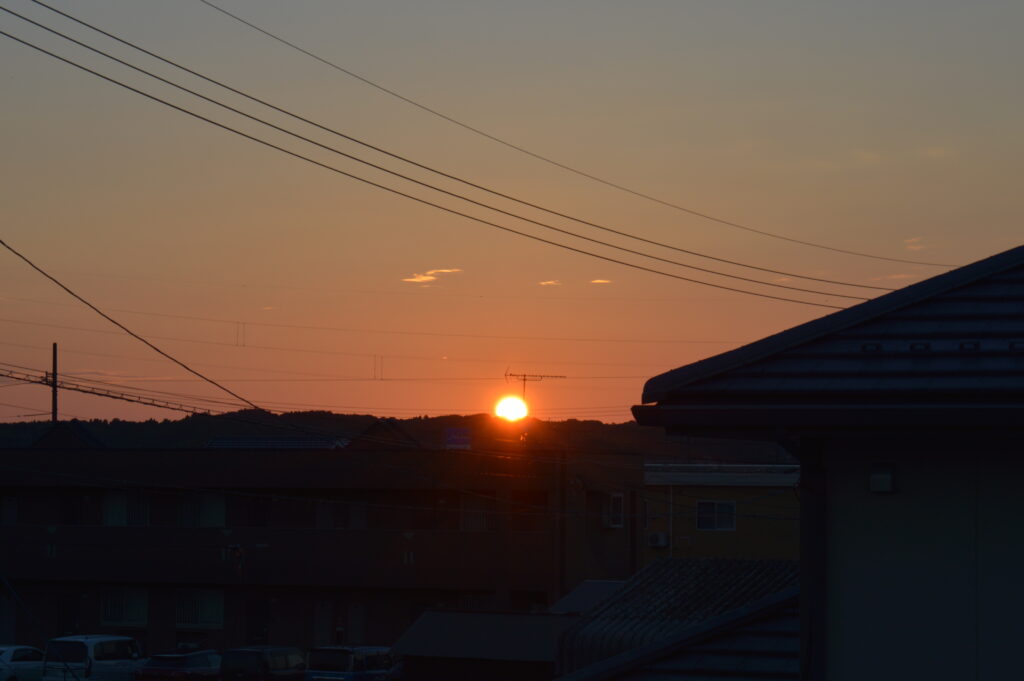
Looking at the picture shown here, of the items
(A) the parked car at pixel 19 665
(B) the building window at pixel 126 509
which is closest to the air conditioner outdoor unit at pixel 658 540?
(B) the building window at pixel 126 509

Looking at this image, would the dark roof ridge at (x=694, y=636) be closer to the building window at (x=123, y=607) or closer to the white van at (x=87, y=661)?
Answer: the white van at (x=87, y=661)

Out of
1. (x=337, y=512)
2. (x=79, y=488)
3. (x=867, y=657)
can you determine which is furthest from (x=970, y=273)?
(x=79, y=488)

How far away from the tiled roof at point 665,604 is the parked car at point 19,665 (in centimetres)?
2826

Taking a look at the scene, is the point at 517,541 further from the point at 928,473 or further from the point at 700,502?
the point at 928,473

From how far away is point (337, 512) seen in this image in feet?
177

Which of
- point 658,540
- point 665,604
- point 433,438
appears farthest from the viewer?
point 433,438

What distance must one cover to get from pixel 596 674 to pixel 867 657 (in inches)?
143

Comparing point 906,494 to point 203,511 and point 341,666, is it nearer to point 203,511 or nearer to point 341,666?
point 341,666

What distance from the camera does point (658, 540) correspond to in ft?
163

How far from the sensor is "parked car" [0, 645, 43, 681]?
40.7 metres

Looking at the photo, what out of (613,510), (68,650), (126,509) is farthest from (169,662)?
(613,510)

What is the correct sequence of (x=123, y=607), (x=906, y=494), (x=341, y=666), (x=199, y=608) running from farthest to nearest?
(x=123, y=607), (x=199, y=608), (x=341, y=666), (x=906, y=494)

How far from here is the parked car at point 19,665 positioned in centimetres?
4069

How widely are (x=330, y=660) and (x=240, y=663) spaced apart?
310cm
